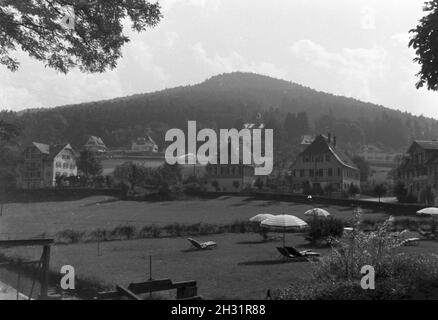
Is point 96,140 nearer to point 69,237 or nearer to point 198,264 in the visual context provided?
point 69,237

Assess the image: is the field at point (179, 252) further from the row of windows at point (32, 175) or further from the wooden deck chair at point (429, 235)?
the row of windows at point (32, 175)

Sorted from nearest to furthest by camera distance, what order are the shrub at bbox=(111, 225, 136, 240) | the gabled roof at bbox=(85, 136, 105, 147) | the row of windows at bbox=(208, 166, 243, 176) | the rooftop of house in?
1. the shrub at bbox=(111, 225, 136, 240)
2. the row of windows at bbox=(208, 166, 243, 176)
3. the gabled roof at bbox=(85, 136, 105, 147)
4. the rooftop of house

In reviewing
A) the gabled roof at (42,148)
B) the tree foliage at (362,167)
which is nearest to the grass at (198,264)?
the gabled roof at (42,148)

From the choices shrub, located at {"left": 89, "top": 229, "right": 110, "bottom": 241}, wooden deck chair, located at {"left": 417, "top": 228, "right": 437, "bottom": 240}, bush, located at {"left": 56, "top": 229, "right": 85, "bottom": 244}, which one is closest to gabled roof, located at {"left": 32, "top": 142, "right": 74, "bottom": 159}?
shrub, located at {"left": 89, "top": 229, "right": 110, "bottom": 241}

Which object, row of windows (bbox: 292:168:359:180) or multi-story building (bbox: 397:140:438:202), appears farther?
row of windows (bbox: 292:168:359:180)

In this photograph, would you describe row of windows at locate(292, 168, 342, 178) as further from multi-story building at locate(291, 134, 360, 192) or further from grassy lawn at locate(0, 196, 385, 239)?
grassy lawn at locate(0, 196, 385, 239)

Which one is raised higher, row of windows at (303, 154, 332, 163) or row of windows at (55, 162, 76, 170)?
row of windows at (303, 154, 332, 163)

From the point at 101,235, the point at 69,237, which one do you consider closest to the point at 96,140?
the point at 101,235
